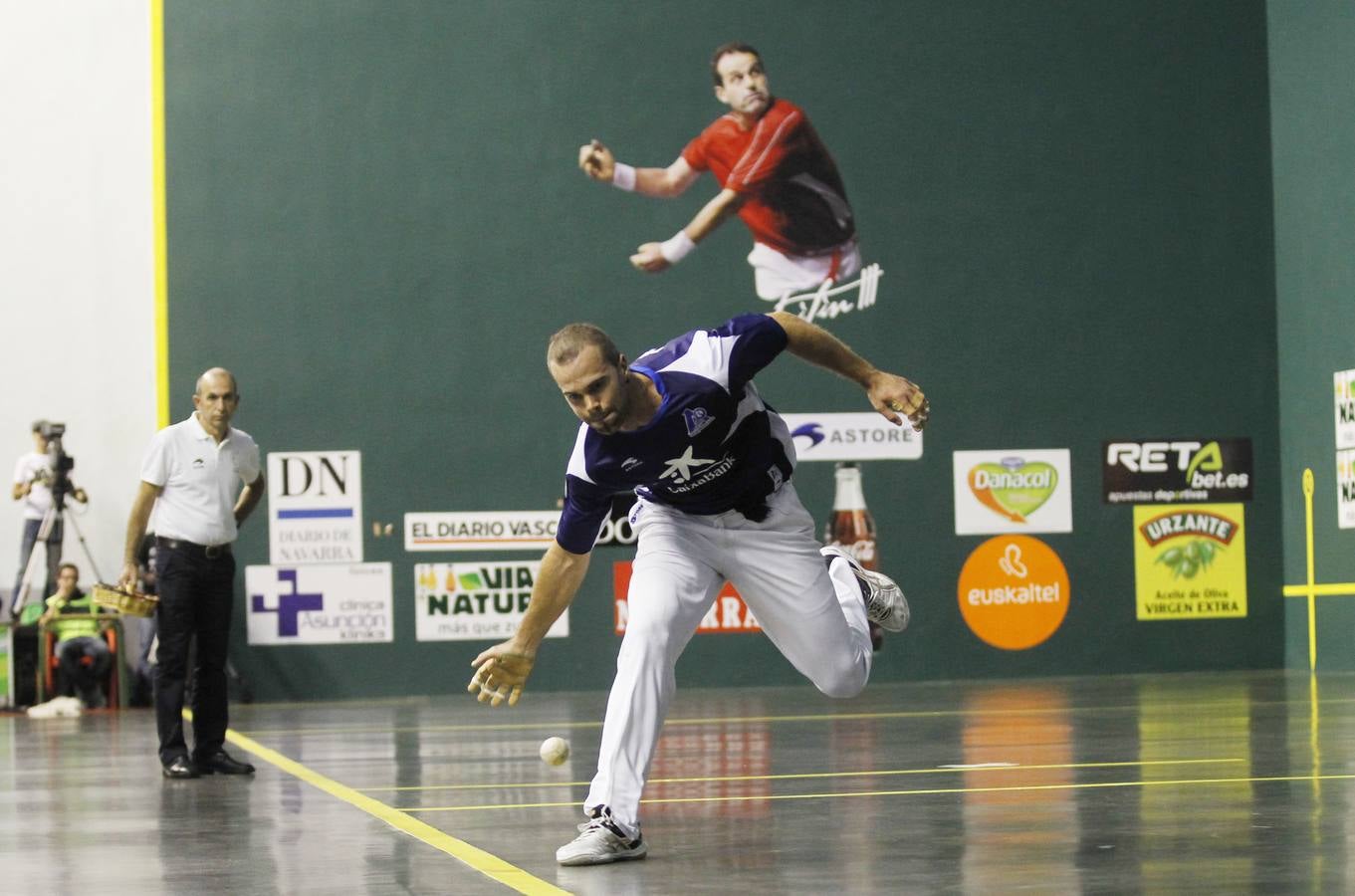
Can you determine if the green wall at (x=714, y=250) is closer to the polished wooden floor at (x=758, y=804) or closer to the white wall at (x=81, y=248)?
the white wall at (x=81, y=248)

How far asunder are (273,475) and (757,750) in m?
6.21

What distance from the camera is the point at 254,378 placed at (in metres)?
14.0

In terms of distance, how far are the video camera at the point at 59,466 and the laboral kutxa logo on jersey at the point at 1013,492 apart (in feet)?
21.2

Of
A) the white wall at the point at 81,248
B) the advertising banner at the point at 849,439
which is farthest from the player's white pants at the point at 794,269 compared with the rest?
the white wall at the point at 81,248

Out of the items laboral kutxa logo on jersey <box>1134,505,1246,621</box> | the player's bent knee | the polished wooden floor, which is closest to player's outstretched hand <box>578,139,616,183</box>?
the polished wooden floor

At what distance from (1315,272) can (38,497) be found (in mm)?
9524

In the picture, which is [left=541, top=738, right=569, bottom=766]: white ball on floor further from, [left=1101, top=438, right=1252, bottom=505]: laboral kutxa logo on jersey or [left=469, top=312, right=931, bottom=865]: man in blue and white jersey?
[left=1101, top=438, right=1252, bottom=505]: laboral kutxa logo on jersey

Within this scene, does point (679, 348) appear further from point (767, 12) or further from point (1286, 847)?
point (767, 12)

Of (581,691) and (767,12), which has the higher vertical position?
(767,12)

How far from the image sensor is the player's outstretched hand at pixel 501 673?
488 cm

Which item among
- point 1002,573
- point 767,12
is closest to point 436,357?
point 767,12

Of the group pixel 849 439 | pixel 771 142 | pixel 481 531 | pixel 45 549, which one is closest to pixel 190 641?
pixel 481 531

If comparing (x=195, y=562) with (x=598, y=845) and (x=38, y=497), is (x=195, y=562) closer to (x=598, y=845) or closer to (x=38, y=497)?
(x=598, y=845)

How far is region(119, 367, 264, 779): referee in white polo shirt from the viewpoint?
808cm
